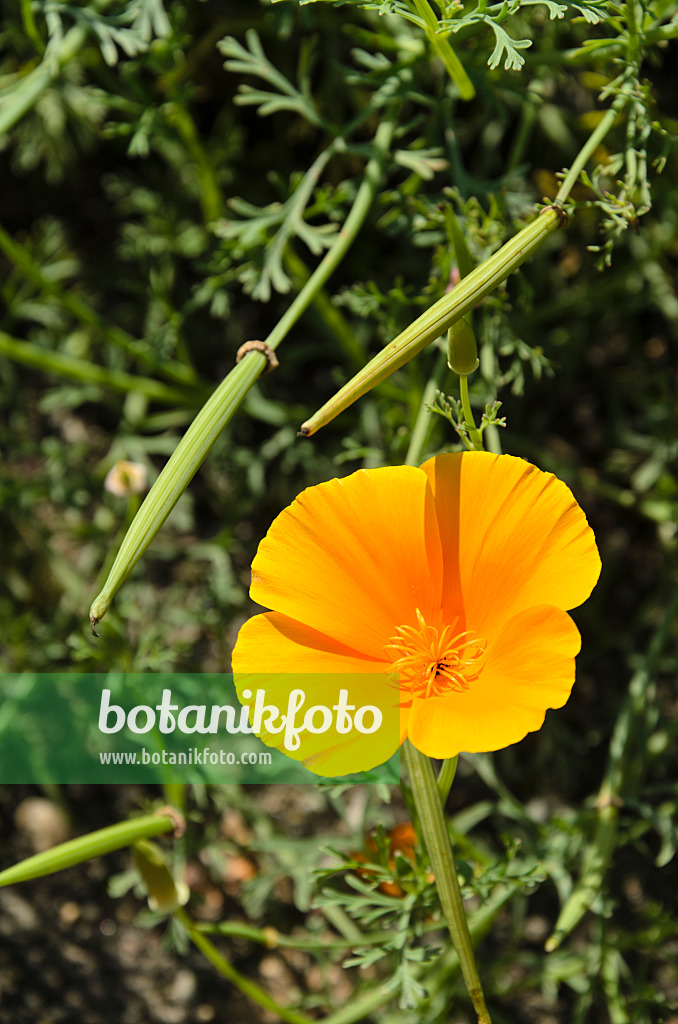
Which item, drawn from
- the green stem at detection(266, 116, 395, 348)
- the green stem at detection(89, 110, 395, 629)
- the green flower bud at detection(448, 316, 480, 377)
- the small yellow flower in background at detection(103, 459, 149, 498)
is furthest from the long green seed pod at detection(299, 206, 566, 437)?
the small yellow flower in background at detection(103, 459, 149, 498)

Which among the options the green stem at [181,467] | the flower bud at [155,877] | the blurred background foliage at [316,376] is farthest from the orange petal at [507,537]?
the flower bud at [155,877]

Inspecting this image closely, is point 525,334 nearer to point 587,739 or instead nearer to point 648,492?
point 648,492

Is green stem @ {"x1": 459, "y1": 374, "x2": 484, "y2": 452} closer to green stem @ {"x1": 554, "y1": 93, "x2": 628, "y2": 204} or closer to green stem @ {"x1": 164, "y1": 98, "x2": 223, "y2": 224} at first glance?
green stem @ {"x1": 554, "y1": 93, "x2": 628, "y2": 204}

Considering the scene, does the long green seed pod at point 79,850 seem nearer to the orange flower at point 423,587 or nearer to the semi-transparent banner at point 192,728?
the semi-transparent banner at point 192,728

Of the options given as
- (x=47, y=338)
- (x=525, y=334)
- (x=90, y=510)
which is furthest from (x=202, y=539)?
(x=525, y=334)

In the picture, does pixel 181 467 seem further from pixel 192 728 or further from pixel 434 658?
pixel 192 728
